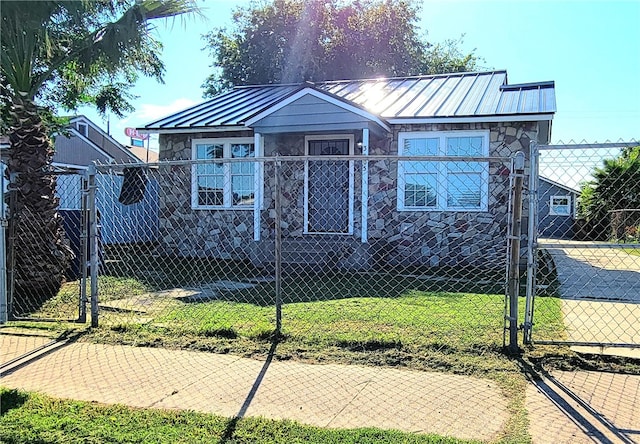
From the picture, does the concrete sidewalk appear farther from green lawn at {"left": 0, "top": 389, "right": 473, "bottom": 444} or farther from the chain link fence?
green lawn at {"left": 0, "top": 389, "right": 473, "bottom": 444}

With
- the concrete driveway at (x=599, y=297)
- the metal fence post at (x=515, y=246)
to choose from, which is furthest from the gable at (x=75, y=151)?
the metal fence post at (x=515, y=246)

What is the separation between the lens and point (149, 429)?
314cm

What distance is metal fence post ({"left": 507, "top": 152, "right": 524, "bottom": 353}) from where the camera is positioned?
4434 mm

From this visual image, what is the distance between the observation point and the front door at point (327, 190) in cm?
1156

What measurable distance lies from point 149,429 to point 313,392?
1207 millimetres

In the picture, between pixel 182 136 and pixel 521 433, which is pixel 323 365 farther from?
pixel 182 136

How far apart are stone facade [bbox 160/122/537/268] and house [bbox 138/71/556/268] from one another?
2cm

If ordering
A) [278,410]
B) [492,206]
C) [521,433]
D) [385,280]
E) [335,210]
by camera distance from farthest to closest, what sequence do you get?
1. [335,210]
2. [492,206]
3. [385,280]
4. [278,410]
5. [521,433]

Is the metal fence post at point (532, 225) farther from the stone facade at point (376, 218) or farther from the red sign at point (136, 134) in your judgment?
the red sign at point (136, 134)

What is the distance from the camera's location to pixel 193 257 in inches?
473

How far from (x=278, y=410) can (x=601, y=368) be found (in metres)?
2.80

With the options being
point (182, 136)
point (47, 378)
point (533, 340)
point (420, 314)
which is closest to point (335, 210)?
point (182, 136)

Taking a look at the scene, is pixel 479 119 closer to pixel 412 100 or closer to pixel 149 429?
pixel 412 100

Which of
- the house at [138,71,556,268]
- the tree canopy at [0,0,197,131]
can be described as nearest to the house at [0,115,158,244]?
the house at [138,71,556,268]
